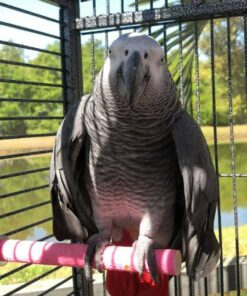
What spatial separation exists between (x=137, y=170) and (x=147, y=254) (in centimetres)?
20

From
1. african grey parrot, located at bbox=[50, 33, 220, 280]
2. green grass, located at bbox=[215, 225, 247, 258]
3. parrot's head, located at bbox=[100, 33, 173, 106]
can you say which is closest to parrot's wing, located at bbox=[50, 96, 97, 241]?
african grey parrot, located at bbox=[50, 33, 220, 280]

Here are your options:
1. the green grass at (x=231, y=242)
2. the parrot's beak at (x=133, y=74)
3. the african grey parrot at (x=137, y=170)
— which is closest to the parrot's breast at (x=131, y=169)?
the african grey parrot at (x=137, y=170)

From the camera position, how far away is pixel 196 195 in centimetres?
94

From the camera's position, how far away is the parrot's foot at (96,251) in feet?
3.07

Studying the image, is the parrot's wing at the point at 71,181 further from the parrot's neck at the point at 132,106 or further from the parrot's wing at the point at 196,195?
the parrot's wing at the point at 196,195

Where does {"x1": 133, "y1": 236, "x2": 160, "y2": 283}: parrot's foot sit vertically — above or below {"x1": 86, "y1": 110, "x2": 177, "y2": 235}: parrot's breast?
below

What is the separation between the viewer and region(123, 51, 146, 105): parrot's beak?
0.80m

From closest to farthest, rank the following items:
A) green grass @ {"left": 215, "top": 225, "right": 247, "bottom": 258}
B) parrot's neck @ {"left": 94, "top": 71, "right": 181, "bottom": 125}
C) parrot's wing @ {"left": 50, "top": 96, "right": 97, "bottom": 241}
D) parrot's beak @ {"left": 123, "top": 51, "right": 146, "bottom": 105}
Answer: parrot's beak @ {"left": 123, "top": 51, "right": 146, "bottom": 105} → parrot's neck @ {"left": 94, "top": 71, "right": 181, "bottom": 125} → parrot's wing @ {"left": 50, "top": 96, "right": 97, "bottom": 241} → green grass @ {"left": 215, "top": 225, "right": 247, "bottom": 258}

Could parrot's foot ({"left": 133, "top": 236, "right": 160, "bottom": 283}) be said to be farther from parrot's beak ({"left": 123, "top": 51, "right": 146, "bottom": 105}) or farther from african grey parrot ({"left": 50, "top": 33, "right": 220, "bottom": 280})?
parrot's beak ({"left": 123, "top": 51, "right": 146, "bottom": 105})

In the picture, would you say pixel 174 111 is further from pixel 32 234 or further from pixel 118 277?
pixel 32 234

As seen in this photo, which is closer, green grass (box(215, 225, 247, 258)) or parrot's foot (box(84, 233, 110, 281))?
parrot's foot (box(84, 233, 110, 281))

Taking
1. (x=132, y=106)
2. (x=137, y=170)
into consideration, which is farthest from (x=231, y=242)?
(x=132, y=106)

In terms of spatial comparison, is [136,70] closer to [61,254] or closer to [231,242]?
[61,254]

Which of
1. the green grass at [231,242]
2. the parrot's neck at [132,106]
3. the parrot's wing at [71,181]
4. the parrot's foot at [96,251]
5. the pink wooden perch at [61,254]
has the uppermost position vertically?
the parrot's neck at [132,106]
